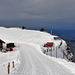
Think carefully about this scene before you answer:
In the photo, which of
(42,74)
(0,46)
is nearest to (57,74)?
(42,74)

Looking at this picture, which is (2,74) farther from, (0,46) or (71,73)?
(0,46)

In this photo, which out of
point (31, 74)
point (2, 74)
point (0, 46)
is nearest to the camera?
point (31, 74)

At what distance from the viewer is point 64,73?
504 inches

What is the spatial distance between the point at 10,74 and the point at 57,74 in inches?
229

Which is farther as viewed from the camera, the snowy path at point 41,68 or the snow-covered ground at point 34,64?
the snow-covered ground at point 34,64

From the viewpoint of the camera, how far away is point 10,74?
12.2m

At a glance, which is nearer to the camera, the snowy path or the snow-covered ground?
the snowy path

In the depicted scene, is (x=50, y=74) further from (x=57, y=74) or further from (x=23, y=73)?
(x=23, y=73)

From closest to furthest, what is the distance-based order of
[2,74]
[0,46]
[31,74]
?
[31,74], [2,74], [0,46]

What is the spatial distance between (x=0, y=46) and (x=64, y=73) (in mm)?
29810

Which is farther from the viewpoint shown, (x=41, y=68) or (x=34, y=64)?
(x=34, y=64)

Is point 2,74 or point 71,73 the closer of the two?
point 71,73

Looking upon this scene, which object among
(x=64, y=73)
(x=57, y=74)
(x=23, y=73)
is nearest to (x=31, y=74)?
(x=23, y=73)

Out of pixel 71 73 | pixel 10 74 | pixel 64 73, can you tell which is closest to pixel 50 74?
pixel 64 73
